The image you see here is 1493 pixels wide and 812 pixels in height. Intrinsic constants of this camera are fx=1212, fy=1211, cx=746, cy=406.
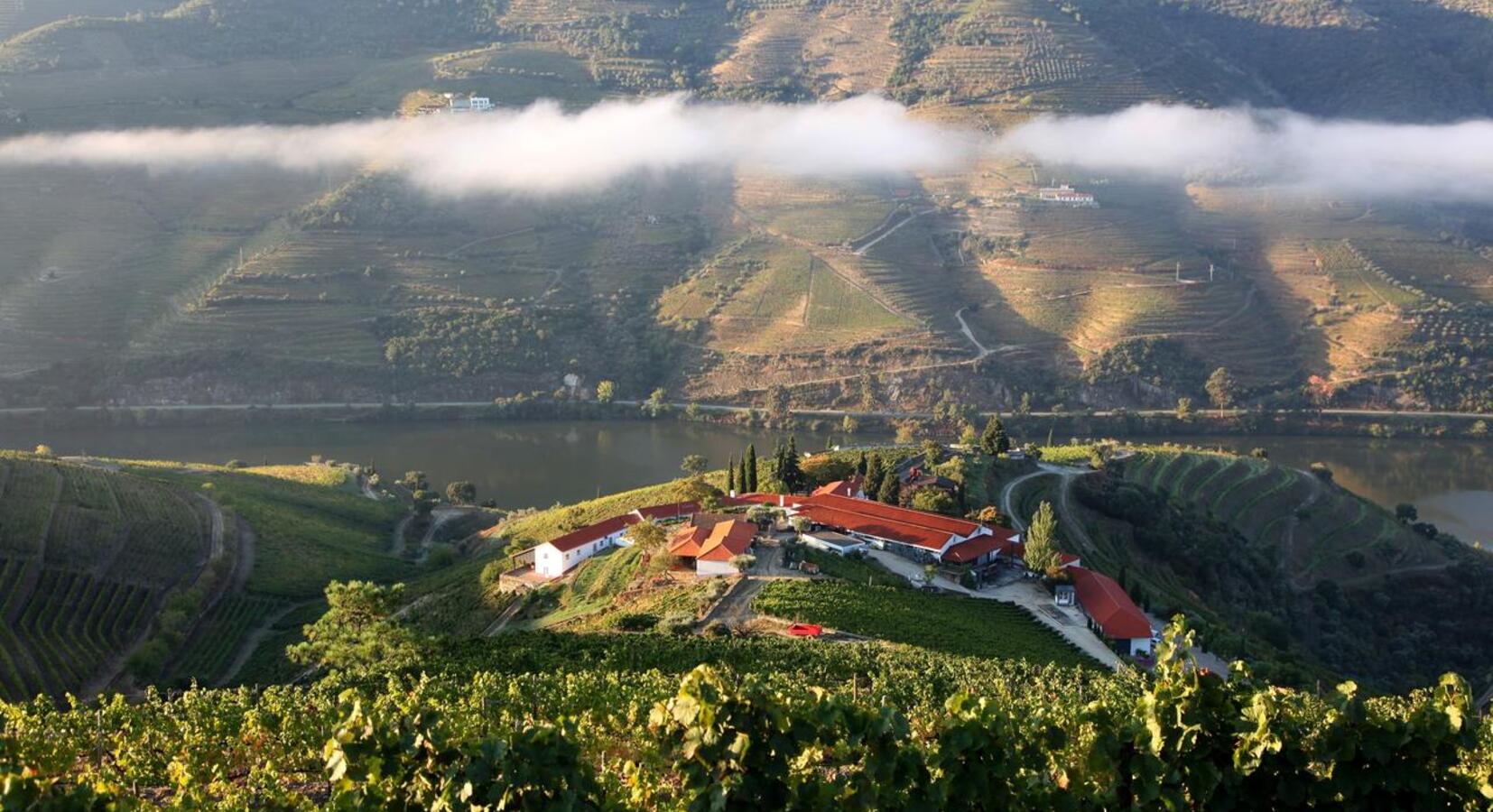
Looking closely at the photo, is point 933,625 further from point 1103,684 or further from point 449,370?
point 449,370

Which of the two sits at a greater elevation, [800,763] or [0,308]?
[800,763]

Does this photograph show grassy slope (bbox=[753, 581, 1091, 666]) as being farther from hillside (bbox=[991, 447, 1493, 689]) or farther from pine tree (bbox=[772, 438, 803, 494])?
pine tree (bbox=[772, 438, 803, 494])

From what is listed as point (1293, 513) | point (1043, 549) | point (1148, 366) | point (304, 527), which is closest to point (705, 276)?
point (1148, 366)

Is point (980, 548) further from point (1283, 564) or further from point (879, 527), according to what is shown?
point (1283, 564)

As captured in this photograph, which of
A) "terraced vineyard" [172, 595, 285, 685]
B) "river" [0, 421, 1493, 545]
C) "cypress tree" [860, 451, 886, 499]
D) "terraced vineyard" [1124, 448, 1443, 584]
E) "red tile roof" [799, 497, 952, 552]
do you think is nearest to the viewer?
"terraced vineyard" [172, 595, 285, 685]

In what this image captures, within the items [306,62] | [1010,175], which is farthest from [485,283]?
[306,62]

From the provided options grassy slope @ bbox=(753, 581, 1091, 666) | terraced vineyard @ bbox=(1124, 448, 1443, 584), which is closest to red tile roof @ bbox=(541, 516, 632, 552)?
grassy slope @ bbox=(753, 581, 1091, 666)

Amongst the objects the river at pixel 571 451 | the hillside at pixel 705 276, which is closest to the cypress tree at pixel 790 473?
the river at pixel 571 451
